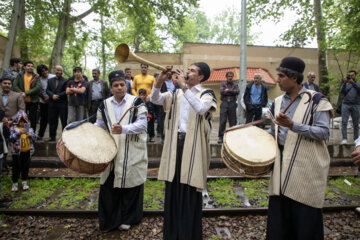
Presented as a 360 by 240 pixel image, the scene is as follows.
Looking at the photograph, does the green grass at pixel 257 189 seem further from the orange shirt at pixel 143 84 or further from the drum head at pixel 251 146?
the orange shirt at pixel 143 84

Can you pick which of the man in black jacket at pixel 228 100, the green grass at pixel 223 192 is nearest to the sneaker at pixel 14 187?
the green grass at pixel 223 192

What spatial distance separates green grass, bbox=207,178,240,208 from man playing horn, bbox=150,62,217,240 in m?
1.69

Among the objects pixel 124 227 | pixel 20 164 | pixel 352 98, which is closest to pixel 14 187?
pixel 20 164

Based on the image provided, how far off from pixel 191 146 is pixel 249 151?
62cm

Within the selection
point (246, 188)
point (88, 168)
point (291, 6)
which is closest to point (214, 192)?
point (246, 188)

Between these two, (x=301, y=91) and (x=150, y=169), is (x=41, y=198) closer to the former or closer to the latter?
(x=150, y=169)

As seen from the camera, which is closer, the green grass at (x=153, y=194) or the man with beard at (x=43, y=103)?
the green grass at (x=153, y=194)

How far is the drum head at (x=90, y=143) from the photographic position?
2734 mm

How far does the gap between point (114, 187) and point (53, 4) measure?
31.9ft

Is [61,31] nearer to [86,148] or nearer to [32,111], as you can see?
[32,111]

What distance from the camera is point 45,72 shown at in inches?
269

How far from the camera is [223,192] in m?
4.75

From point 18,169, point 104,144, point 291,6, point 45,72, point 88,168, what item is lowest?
point 18,169

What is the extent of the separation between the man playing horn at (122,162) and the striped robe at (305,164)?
5.97 ft
